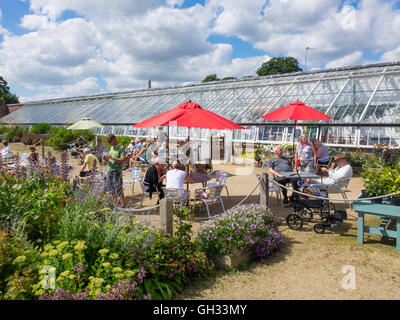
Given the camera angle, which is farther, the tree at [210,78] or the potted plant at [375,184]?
the tree at [210,78]

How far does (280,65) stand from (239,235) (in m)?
54.2

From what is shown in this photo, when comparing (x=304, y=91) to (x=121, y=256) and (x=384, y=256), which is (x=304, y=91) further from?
(x=121, y=256)

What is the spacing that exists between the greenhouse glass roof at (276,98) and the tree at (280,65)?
3197cm

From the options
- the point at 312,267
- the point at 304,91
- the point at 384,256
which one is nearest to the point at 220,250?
the point at 312,267

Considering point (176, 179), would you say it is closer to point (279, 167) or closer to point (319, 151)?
point (279, 167)

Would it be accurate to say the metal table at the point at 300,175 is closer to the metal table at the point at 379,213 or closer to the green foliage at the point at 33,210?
the metal table at the point at 379,213

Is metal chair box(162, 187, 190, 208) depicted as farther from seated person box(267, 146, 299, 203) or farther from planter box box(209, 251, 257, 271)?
seated person box(267, 146, 299, 203)

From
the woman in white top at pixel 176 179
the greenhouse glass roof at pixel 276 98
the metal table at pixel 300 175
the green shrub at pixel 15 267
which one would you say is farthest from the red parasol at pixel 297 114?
the green shrub at pixel 15 267

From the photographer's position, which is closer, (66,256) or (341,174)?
(66,256)

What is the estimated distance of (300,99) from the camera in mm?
16016

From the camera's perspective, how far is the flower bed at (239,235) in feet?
13.5

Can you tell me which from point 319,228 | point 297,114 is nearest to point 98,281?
point 319,228

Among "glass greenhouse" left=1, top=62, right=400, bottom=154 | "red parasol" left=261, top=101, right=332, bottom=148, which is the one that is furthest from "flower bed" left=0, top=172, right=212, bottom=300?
"glass greenhouse" left=1, top=62, right=400, bottom=154

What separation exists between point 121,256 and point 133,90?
95.4 feet
